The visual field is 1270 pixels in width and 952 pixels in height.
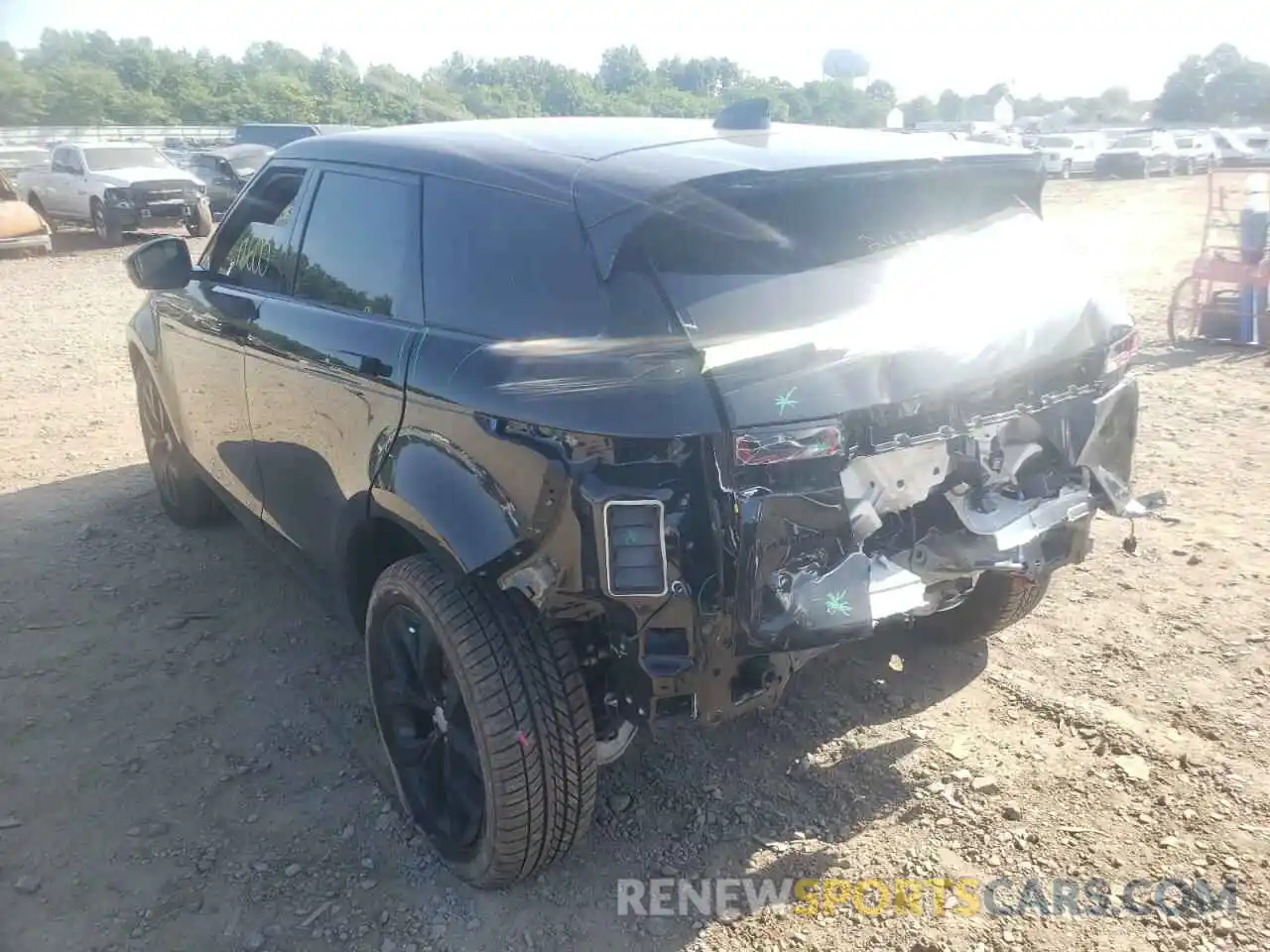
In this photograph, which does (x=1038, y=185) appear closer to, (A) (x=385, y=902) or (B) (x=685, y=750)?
(B) (x=685, y=750)

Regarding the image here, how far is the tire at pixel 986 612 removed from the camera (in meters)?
3.61

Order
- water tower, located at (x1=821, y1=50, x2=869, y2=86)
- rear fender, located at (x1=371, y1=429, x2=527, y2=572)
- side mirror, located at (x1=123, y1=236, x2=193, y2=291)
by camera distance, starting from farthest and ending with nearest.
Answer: water tower, located at (x1=821, y1=50, x2=869, y2=86)
side mirror, located at (x1=123, y1=236, x2=193, y2=291)
rear fender, located at (x1=371, y1=429, x2=527, y2=572)

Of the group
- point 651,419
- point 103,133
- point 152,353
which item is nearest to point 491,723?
point 651,419

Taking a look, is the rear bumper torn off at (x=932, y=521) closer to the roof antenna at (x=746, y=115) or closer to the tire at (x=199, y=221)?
the roof antenna at (x=746, y=115)

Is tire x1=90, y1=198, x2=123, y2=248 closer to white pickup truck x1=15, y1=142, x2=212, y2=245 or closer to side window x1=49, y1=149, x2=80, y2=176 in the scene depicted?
white pickup truck x1=15, y1=142, x2=212, y2=245

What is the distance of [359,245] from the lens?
3180 mm

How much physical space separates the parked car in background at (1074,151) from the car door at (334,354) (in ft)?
105

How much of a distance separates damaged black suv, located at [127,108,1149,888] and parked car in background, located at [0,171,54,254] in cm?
1452

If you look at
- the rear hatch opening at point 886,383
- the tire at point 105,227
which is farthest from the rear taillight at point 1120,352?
the tire at point 105,227

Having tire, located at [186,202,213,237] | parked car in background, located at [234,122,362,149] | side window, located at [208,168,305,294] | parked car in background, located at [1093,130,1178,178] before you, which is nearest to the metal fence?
parked car in background, located at [234,122,362,149]

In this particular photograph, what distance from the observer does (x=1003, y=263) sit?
2.91 meters

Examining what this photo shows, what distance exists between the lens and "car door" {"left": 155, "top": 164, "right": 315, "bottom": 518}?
3.68m

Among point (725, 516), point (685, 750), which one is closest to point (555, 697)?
point (725, 516)

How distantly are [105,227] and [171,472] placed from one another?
1420 cm
